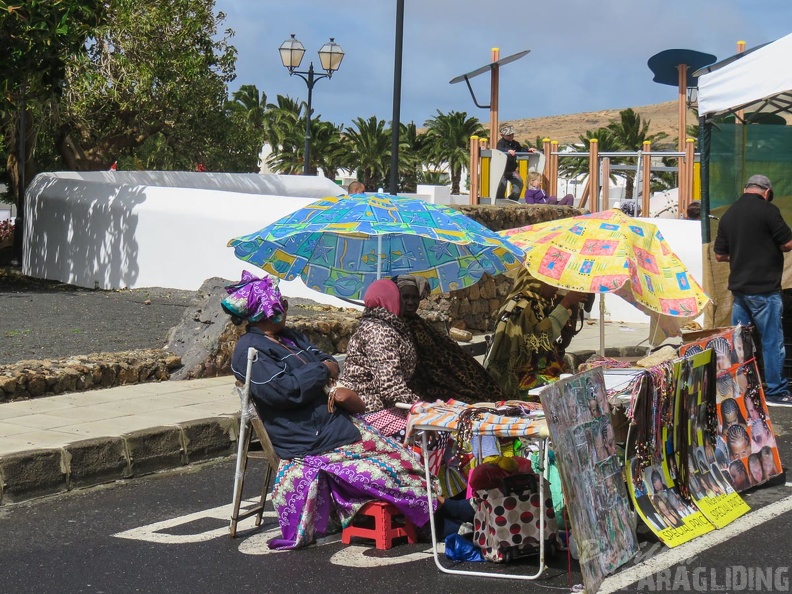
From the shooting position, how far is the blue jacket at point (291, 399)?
5.96 m

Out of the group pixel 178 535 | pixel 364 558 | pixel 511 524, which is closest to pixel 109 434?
pixel 178 535

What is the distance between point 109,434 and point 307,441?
2.60m

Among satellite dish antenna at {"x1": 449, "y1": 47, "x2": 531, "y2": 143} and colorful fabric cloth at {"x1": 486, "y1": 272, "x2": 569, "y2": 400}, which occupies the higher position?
satellite dish antenna at {"x1": 449, "y1": 47, "x2": 531, "y2": 143}

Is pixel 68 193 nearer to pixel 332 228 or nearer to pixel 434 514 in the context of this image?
pixel 332 228

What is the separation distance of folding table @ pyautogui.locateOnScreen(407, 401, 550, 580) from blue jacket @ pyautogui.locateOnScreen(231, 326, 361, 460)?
539mm

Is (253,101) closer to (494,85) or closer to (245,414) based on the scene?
(494,85)

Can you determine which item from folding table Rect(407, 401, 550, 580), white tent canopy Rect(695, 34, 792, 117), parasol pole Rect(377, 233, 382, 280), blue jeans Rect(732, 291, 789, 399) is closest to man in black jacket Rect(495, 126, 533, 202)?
white tent canopy Rect(695, 34, 792, 117)

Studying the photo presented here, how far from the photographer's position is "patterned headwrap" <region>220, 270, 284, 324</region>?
19.9 feet

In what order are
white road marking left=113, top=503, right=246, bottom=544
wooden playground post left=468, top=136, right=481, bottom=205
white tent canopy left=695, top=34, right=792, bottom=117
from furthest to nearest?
wooden playground post left=468, top=136, right=481, bottom=205 → white tent canopy left=695, top=34, right=792, bottom=117 → white road marking left=113, top=503, right=246, bottom=544

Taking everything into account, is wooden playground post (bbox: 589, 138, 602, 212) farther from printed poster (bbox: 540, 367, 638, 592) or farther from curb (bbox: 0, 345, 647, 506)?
printed poster (bbox: 540, 367, 638, 592)

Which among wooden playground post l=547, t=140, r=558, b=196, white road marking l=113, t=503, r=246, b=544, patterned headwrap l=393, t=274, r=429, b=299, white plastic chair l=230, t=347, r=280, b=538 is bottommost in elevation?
white road marking l=113, t=503, r=246, b=544

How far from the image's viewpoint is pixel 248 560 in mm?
5746

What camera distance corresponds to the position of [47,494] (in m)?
7.34

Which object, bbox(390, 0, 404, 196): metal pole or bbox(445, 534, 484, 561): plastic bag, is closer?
bbox(445, 534, 484, 561): plastic bag
